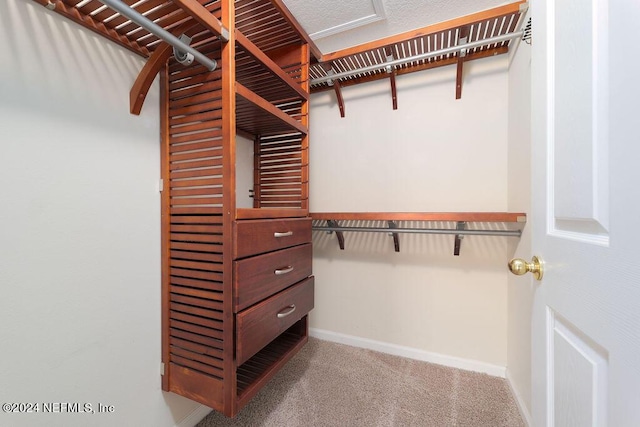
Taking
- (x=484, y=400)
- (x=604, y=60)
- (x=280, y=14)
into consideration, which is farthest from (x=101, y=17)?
(x=484, y=400)

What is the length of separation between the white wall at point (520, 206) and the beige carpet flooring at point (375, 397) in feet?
0.55

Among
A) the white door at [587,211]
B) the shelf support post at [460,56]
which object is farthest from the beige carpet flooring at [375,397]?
the shelf support post at [460,56]

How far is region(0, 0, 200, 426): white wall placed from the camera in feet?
2.38

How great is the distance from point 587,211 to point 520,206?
1045 mm

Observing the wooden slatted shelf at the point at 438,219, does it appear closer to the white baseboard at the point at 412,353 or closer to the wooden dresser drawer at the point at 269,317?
the wooden dresser drawer at the point at 269,317

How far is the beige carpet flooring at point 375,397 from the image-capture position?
1226 millimetres

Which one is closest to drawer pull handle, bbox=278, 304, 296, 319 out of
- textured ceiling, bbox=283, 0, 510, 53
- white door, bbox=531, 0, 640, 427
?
white door, bbox=531, 0, 640, 427

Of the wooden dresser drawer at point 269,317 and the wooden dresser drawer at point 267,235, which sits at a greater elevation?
the wooden dresser drawer at point 267,235

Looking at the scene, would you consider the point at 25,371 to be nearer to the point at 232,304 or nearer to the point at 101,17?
the point at 232,304

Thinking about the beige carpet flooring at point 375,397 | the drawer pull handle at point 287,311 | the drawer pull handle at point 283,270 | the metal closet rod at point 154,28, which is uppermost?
the metal closet rod at point 154,28

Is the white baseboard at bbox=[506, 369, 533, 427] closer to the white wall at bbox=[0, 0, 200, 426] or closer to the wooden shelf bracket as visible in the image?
the wooden shelf bracket

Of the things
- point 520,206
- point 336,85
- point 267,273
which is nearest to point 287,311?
point 267,273

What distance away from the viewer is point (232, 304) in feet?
3.01

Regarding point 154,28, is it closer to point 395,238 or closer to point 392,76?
point 392,76
